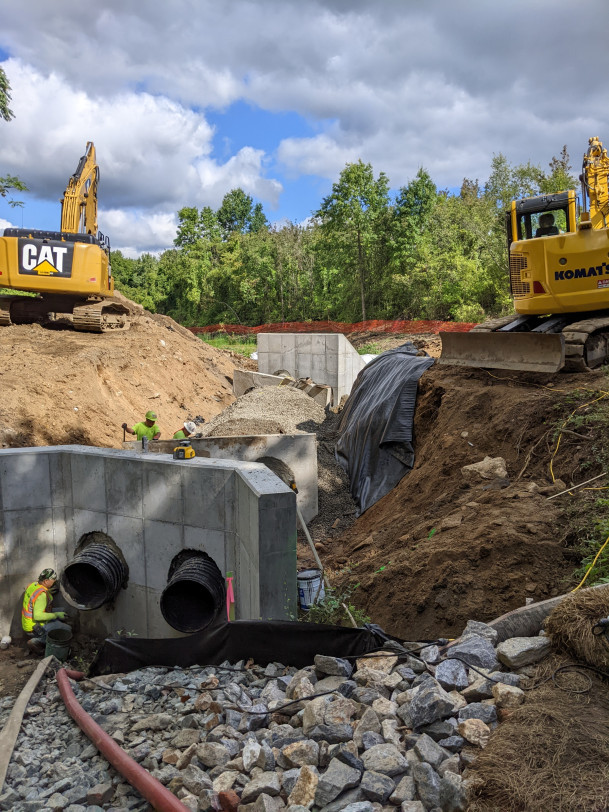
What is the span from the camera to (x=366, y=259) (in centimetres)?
2981

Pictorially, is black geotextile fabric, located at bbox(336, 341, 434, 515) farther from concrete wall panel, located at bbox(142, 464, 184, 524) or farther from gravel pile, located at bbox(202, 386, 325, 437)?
concrete wall panel, located at bbox(142, 464, 184, 524)

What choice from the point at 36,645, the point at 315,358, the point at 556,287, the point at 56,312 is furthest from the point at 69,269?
the point at 556,287

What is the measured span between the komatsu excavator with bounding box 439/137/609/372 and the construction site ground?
0.33 metres

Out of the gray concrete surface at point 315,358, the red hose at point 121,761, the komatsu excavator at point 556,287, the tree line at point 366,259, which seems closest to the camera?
the red hose at point 121,761

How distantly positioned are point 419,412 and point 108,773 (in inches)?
257

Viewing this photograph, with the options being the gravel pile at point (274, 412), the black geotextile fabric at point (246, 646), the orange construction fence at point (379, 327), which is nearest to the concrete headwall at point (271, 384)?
the gravel pile at point (274, 412)

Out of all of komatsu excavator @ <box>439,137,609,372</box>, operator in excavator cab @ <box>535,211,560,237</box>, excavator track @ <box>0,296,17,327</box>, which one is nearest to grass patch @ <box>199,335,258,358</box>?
excavator track @ <box>0,296,17,327</box>

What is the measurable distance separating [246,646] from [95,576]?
3.36 metres

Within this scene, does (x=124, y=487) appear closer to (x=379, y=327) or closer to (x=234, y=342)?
(x=379, y=327)

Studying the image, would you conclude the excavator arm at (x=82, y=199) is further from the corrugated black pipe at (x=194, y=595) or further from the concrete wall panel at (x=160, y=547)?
the corrugated black pipe at (x=194, y=595)

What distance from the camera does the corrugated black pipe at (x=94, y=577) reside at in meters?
6.93

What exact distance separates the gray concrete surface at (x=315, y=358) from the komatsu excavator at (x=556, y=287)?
7027 millimetres

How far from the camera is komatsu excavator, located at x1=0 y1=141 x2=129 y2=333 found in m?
14.8

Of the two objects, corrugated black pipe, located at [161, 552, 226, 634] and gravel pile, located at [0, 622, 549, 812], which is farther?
corrugated black pipe, located at [161, 552, 226, 634]
